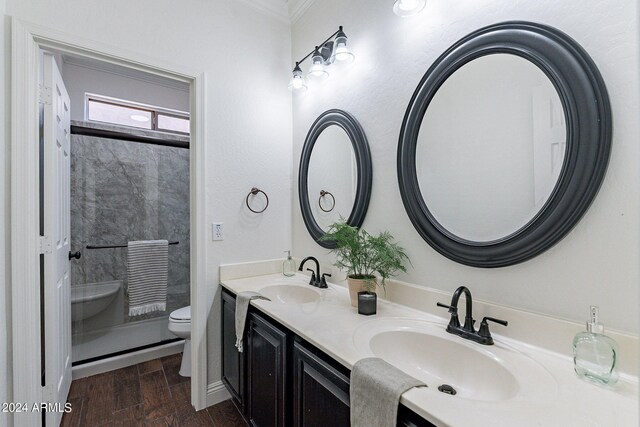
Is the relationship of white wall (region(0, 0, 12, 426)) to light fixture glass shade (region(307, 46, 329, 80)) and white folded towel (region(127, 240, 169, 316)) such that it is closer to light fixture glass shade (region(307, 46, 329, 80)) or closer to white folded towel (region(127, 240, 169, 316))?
white folded towel (region(127, 240, 169, 316))

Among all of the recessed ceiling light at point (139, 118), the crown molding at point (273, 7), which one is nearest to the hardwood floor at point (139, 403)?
the recessed ceiling light at point (139, 118)

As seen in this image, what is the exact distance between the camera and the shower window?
303 centimetres

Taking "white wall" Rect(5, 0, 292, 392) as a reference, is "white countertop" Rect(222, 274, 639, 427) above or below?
below

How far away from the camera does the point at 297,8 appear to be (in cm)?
216

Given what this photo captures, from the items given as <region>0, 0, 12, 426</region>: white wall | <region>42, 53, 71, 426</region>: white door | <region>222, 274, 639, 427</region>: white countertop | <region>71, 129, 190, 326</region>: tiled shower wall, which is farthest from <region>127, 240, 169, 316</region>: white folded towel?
<region>222, 274, 639, 427</region>: white countertop

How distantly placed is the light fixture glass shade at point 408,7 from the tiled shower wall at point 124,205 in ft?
8.74

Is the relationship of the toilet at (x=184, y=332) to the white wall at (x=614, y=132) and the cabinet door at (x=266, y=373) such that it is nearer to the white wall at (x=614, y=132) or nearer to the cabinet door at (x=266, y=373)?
the cabinet door at (x=266, y=373)

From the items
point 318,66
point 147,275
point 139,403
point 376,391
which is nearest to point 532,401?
point 376,391

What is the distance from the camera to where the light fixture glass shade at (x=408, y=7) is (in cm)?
128

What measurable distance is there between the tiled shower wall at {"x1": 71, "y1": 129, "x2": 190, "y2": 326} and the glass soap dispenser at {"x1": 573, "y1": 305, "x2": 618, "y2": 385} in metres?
3.20

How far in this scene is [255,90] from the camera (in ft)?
6.98

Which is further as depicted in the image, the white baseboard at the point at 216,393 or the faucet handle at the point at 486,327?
the white baseboard at the point at 216,393

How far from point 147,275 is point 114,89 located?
1.95 m

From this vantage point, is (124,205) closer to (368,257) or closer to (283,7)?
(283,7)
